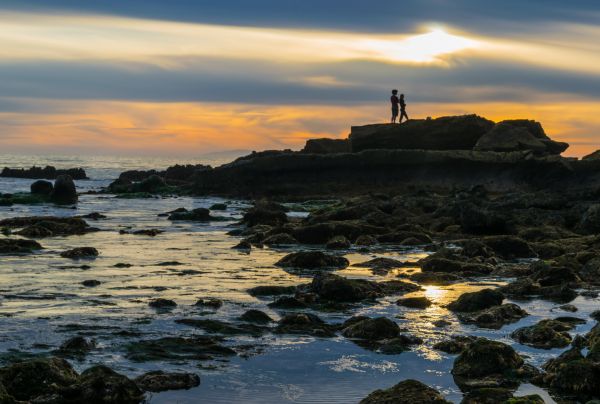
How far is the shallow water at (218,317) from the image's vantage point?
11.9m

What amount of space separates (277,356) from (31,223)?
26.5m

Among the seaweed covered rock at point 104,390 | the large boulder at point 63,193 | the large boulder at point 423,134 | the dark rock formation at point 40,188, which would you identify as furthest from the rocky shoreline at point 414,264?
the dark rock formation at point 40,188

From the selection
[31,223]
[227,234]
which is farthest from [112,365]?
[31,223]

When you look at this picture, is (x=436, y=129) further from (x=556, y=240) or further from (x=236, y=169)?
(x=556, y=240)

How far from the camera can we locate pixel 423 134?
6856cm

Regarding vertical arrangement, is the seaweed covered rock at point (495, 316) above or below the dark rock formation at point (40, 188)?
below

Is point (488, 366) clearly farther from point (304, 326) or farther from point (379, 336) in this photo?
point (304, 326)

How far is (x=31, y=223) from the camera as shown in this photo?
37.2 meters

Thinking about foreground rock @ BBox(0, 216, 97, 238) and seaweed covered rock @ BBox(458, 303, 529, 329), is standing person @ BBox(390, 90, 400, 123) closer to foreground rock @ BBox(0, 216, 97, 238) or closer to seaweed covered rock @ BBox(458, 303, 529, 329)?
foreground rock @ BBox(0, 216, 97, 238)

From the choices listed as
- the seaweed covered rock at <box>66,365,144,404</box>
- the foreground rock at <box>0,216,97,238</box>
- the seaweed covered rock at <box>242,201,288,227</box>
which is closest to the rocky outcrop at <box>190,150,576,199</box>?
the seaweed covered rock at <box>242,201,288,227</box>

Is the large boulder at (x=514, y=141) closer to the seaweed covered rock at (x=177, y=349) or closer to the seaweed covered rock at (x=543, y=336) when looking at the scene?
the seaweed covered rock at (x=543, y=336)

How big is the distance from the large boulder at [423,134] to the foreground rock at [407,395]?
58.1 m

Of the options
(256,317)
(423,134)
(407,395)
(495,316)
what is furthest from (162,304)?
(423,134)

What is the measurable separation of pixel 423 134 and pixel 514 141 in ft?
24.2
